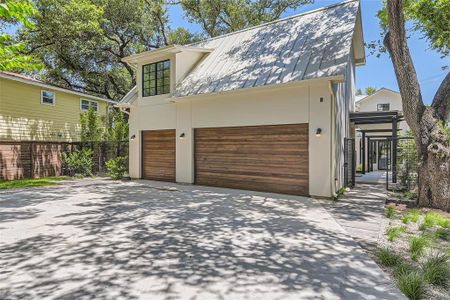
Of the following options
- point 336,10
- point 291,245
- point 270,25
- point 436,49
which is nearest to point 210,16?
point 270,25

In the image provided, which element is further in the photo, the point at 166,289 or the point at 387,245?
the point at 387,245

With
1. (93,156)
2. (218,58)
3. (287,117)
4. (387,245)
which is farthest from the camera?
(93,156)

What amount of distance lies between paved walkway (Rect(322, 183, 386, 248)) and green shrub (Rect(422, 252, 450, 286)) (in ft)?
3.39

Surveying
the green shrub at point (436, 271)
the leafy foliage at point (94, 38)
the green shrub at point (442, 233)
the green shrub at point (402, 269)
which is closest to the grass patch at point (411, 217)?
the green shrub at point (442, 233)

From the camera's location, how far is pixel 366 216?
6.66 m

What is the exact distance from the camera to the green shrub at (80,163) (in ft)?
50.0

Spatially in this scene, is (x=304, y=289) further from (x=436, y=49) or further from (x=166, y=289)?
(x=436, y=49)

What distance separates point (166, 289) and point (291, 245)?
2.31 meters

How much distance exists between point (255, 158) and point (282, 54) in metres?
3.99

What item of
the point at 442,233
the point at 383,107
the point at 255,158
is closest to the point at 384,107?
the point at 383,107

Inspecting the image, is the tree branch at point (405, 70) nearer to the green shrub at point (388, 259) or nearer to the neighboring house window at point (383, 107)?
the green shrub at point (388, 259)

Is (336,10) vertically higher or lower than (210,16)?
lower

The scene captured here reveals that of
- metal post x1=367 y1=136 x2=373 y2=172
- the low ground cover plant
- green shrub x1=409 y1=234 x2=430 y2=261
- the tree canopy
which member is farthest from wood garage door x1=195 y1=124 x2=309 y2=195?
the tree canopy

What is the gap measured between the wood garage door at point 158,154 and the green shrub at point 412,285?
1025 centimetres
